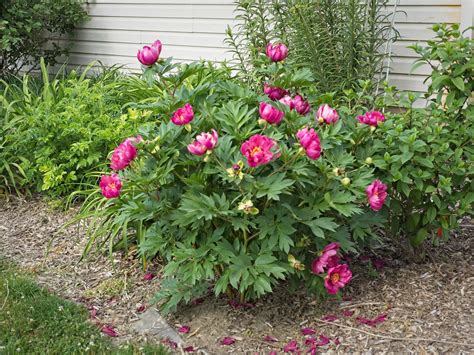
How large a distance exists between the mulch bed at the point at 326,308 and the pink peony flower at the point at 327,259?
0.32 metres

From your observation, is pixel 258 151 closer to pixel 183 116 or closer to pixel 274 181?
pixel 274 181

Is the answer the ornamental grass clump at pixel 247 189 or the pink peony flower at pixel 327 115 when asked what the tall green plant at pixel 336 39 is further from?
the pink peony flower at pixel 327 115

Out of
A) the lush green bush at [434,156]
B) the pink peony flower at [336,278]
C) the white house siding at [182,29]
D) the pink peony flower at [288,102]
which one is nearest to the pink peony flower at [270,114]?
the pink peony flower at [288,102]

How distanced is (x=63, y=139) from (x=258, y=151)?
276 cm

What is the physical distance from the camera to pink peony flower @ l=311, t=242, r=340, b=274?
2971mm

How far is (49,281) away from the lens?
3809 mm

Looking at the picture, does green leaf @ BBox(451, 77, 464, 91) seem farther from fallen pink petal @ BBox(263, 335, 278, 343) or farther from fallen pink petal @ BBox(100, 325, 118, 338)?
fallen pink petal @ BBox(100, 325, 118, 338)

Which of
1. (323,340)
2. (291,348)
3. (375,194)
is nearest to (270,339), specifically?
(291,348)

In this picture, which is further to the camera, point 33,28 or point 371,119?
point 33,28

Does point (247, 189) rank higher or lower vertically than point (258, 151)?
lower

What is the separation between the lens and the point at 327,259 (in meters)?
2.98

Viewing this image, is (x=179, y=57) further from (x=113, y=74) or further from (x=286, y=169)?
(x=286, y=169)

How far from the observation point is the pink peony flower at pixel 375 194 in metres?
2.94

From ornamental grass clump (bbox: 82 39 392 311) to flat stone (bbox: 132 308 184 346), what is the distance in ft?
0.35
